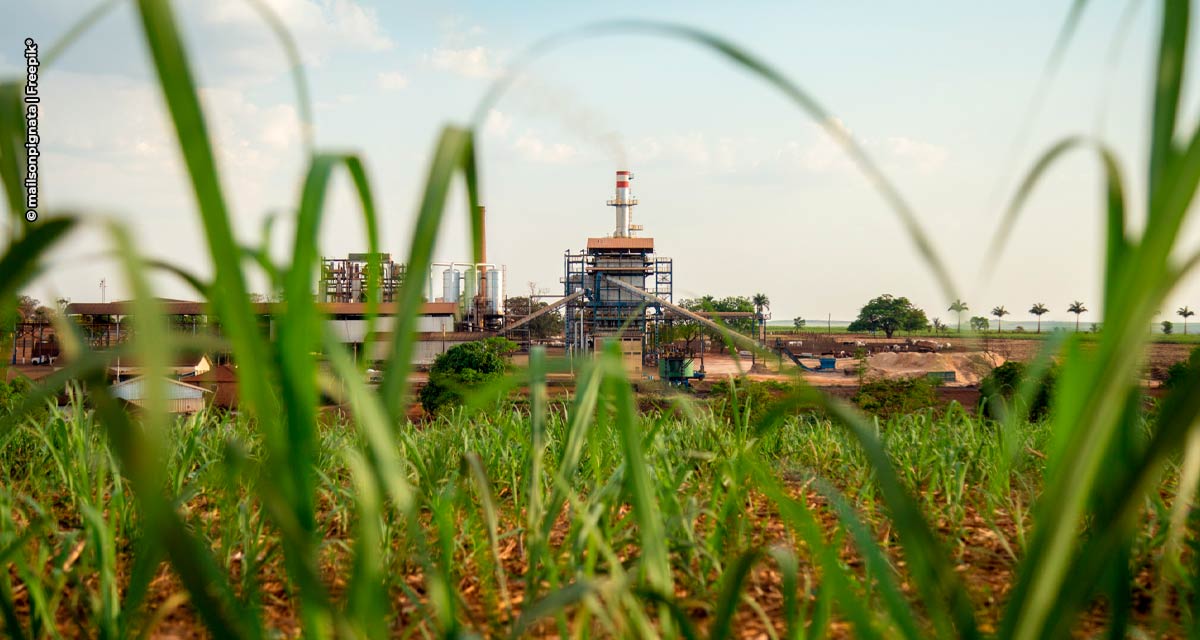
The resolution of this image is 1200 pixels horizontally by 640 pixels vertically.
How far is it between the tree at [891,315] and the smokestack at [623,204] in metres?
21.4

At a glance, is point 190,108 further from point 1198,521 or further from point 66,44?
point 1198,521

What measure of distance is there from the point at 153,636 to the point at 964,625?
3.33 ft

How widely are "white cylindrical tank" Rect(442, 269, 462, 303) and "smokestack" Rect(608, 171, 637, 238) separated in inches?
300

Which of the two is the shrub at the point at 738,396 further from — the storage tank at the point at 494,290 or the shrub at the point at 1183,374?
the storage tank at the point at 494,290

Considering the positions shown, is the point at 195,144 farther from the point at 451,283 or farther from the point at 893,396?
the point at 451,283

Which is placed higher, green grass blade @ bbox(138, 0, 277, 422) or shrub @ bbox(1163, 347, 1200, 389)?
green grass blade @ bbox(138, 0, 277, 422)

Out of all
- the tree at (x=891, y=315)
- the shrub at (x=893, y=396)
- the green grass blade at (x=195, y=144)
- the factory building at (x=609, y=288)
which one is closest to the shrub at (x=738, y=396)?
the green grass blade at (x=195, y=144)

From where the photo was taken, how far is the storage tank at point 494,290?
31866 mm

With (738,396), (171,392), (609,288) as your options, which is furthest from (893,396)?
(609,288)

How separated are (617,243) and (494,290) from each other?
5.57 m

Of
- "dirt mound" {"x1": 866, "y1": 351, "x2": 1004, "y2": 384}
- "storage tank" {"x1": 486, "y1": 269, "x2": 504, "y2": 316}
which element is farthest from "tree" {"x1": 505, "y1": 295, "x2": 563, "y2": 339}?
"dirt mound" {"x1": 866, "y1": 351, "x2": 1004, "y2": 384}

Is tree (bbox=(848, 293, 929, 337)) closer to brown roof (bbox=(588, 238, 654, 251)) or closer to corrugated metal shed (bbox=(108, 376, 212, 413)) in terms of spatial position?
brown roof (bbox=(588, 238, 654, 251))

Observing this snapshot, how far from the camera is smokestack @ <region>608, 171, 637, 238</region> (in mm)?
36375

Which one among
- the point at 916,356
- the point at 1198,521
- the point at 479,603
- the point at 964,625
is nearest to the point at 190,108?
the point at 964,625
